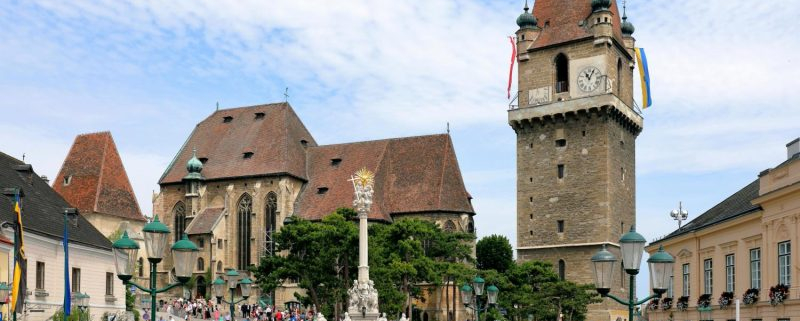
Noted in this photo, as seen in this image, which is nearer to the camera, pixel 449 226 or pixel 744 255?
pixel 744 255

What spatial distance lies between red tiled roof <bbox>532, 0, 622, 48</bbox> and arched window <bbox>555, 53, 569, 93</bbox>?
119 cm

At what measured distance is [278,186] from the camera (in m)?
74.8

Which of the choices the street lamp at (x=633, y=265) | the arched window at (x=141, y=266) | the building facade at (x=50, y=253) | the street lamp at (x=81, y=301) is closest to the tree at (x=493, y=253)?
the arched window at (x=141, y=266)

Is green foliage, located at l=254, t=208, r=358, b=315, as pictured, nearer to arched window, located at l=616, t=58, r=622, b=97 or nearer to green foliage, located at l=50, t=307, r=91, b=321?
green foliage, located at l=50, t=307, r=91, b=321

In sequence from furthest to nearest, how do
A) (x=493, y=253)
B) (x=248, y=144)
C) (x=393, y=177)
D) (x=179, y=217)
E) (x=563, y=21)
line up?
(x=493, y=253) < (x=179, y=217) < (x=248, y=144) < (x=393, y=177) < (x=563, y=21)

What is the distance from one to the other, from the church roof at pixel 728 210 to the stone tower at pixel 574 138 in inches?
895

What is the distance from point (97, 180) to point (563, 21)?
3413cm

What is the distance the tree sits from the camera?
87.6m

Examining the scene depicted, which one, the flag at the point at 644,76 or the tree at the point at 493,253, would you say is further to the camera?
the tree at the point at 493,253

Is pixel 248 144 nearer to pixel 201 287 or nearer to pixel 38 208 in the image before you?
pixel 201 287

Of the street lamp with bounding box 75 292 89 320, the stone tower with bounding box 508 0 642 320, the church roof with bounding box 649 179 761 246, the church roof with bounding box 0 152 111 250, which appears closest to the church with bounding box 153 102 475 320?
the stone tower with bounding box 508 0 642 320

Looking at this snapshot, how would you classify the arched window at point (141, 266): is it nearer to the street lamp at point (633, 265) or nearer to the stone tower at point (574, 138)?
the stone tower at point (574, 138)

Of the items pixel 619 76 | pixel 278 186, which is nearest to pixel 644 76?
pixel 619 76

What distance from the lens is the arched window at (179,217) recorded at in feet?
257
